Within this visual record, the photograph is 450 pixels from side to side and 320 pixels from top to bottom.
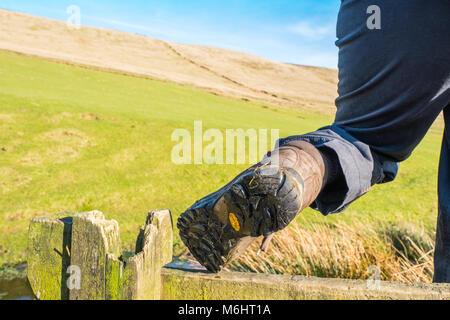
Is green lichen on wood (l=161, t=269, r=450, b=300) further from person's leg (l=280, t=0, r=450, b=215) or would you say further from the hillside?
the hillside

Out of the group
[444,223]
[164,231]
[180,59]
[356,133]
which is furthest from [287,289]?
[180,59]

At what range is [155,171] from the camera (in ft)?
14.5

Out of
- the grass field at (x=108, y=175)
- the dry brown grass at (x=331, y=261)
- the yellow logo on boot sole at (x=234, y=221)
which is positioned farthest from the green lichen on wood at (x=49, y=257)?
the grass field at (x=108, y=175)

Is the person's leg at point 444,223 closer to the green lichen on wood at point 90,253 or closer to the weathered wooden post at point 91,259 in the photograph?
the weathered wooden post at point 91,259

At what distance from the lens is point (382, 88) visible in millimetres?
1103

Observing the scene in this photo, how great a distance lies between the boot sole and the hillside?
55.2ft

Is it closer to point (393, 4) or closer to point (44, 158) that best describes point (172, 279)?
point (393, 4)

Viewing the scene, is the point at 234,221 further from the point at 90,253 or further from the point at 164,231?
the point at 90,253

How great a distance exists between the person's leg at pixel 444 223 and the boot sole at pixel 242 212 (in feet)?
2.78

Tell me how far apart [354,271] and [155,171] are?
2.69m

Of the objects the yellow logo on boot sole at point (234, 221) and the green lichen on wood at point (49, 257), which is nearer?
the yellow logo on boot sole at point (234, 221)

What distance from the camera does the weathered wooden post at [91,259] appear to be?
1.01 m
